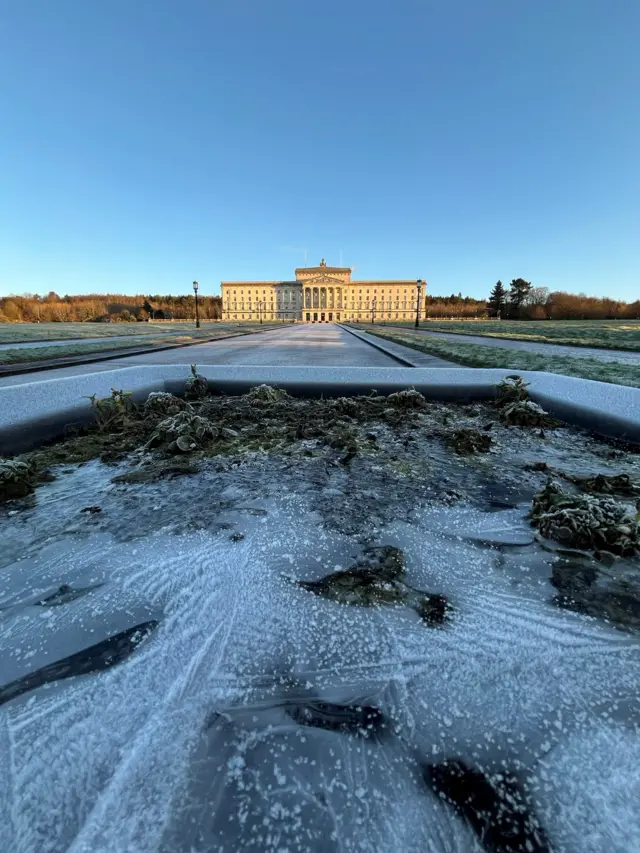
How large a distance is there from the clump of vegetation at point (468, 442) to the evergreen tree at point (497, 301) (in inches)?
3105

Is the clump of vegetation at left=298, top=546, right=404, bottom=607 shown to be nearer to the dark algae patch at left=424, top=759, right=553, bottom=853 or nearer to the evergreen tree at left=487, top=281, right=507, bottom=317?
the dark algae patch at left=424, top=759, right=553, bottom=853

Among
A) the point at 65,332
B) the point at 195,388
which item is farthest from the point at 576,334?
the point at 65,332

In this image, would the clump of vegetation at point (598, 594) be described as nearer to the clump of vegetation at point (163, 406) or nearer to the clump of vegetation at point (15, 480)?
the clump of vegetation at point (15, 480)

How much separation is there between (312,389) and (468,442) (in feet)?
7.08

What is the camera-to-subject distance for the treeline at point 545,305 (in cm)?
5975

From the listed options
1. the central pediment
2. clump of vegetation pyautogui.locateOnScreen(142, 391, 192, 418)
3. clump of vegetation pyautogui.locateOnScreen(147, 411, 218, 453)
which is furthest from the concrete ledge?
the central pediment

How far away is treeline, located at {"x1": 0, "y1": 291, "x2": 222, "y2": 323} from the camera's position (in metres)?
57.5

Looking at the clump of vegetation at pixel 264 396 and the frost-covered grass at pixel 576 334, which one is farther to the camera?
the frost-covered grass at pixel 576 334

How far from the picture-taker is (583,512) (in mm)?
1549

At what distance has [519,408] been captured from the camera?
348cm

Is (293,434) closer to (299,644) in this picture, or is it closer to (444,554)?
(444,554)

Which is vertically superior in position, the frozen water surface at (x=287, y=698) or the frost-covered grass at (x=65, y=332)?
the frost-covered grass at (x=65, y=332)

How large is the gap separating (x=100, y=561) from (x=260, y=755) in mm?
935

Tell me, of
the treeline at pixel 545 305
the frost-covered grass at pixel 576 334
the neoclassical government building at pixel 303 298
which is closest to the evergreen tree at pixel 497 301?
the treeline at pixel 545 305
